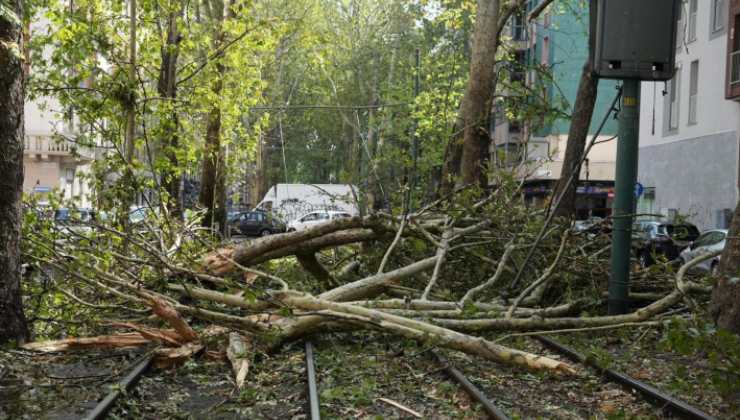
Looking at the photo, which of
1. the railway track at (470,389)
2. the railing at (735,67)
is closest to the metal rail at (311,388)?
the railway track at (470,389)

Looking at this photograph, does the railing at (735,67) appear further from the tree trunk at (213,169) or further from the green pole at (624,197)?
the green pole at (624,197)

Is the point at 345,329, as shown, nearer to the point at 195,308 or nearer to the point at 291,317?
the point at 291,317

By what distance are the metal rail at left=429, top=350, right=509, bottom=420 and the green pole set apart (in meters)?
3.12

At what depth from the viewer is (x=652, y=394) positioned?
7.11 metres

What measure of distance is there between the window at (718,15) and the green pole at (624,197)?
25.6 meters

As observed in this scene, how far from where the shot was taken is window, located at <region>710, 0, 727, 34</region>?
3438 cm

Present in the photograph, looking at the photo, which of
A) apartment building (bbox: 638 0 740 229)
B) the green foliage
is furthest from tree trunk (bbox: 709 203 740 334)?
apartment building (bbox: 638 0 740 229)

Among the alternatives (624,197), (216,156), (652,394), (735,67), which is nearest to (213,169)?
(216,156)

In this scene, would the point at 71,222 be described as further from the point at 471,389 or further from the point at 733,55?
the point at 733,55

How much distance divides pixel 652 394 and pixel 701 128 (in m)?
30.3

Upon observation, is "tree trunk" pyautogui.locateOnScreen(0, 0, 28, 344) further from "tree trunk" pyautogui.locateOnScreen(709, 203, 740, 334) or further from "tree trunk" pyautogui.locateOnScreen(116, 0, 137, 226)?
"tree trunk" pyautogui.locateOnScreen(709, 203, 740, 334)

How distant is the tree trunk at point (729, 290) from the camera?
327 inches

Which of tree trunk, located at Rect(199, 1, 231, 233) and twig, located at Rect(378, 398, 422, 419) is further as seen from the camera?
tree trunk, located at Rect(199, 1, 231, 233)

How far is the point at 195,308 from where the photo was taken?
9445 mm
